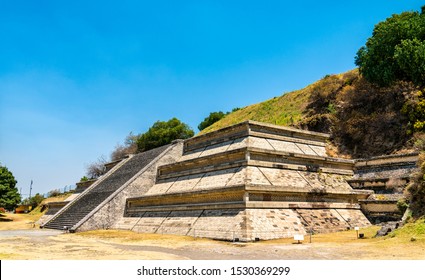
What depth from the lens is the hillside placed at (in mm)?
32094

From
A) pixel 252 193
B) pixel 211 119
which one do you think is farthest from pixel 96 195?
pixel 211 119

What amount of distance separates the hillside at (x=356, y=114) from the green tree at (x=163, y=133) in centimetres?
1344

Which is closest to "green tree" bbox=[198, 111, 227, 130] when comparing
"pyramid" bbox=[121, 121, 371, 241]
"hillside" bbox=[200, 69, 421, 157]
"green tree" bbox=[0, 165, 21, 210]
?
"hillside" bbox=[200, 69, 421, 157]

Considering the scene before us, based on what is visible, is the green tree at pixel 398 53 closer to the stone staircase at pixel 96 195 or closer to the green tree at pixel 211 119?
the stone staircase at pixel 96 195

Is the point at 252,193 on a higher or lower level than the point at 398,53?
lower

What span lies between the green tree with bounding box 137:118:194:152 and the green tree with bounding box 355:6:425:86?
27688mm

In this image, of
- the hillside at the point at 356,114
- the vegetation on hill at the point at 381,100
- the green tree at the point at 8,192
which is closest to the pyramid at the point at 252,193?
the vegetation on hill at the point at 381,100

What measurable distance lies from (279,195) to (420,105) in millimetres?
18129

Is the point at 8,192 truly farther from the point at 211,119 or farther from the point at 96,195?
Answer: the point at 211,119

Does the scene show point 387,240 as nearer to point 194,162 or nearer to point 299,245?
point 299,245

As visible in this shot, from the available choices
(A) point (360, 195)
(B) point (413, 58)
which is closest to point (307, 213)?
(A) point (360, 195)

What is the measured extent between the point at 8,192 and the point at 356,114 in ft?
125

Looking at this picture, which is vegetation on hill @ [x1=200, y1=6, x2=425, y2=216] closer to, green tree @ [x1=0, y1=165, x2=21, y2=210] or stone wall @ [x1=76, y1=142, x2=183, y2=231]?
stone wall @ [x1=76, y1=142, x2=183, y2=231]

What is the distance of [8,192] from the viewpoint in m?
39.0
